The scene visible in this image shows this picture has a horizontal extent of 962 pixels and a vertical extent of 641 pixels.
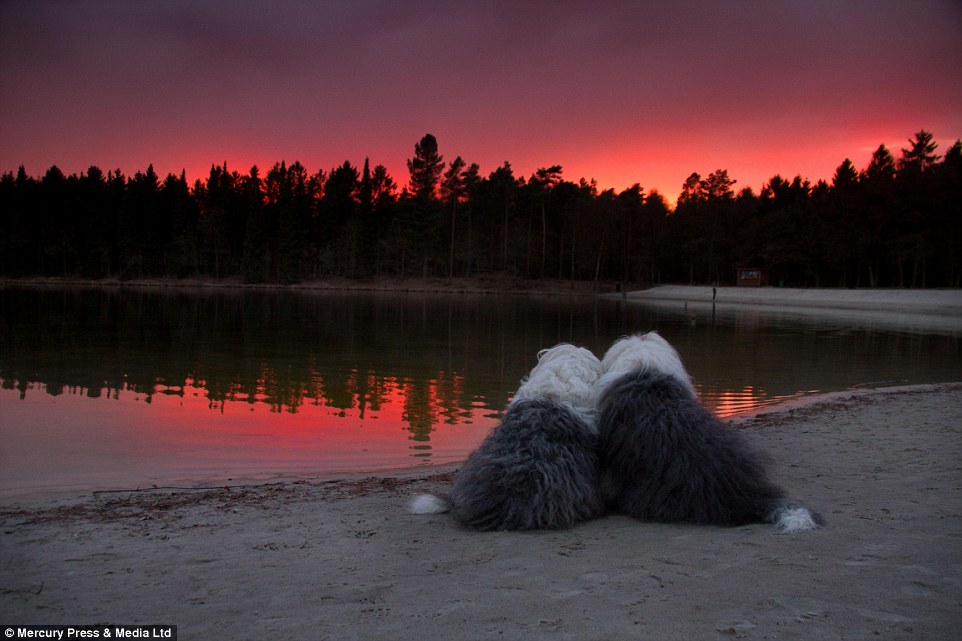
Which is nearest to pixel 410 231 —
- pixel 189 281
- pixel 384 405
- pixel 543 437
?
pixel 189 281

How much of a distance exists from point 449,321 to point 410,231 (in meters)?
52.9

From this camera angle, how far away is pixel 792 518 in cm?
410

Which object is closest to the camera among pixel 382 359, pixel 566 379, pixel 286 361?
pixel 566 379

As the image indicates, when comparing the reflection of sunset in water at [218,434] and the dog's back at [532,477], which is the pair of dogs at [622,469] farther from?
the reflection of sunset in water at [218,434]

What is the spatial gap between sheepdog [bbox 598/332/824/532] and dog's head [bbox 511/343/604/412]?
249 millimetres

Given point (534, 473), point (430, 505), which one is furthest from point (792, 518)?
point (430, 505)

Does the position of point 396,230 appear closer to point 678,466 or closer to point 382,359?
point 382,359

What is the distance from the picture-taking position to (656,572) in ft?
11.2

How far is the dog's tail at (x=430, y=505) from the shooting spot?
15.8ft

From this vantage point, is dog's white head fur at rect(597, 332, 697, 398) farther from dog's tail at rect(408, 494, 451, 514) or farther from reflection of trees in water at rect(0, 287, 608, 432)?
reflection of trees in water at rect(0, 287, 608, 432)

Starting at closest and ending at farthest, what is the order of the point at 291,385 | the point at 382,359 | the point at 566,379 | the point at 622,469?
the point at 622,469
the point at 566,379
the point at 291,385
the point at 382,359

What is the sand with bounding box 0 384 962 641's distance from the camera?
9.26 ft

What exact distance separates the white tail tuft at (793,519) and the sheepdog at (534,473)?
1235 mm

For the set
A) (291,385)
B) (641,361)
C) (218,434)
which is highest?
(641,361)
